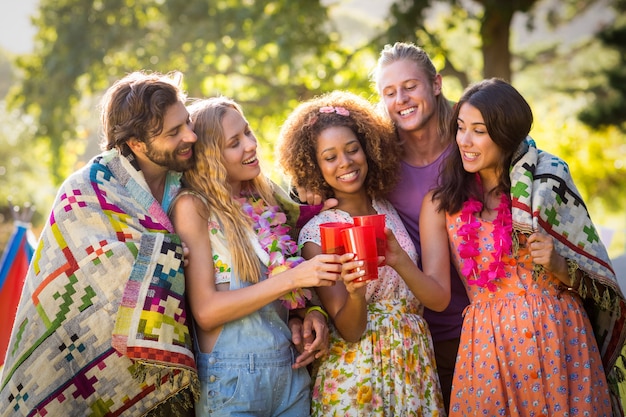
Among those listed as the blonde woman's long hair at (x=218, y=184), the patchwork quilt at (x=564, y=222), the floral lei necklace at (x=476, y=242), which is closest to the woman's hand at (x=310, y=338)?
the blonde woman's long hair at (x=218, y=184)

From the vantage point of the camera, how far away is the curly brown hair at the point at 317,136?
349 cm

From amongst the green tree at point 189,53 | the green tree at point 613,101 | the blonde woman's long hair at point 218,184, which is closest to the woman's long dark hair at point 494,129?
the blonde woman's long hair at point 218,184

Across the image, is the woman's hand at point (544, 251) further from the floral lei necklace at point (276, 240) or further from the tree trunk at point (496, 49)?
the tree trunk at point (496, 49)

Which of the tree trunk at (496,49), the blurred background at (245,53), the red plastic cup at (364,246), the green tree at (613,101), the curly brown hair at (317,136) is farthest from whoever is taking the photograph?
the green tree at (613,101)

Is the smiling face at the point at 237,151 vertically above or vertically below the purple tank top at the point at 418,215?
above

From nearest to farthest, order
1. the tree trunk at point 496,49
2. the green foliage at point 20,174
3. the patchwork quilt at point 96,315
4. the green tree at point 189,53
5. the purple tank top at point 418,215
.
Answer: the patchwork quilt at point 96,315 < the purple tank top at point 418,215 < the tree trunk at point 496,49 < the green tree at point 189,53 < the green foliage at point 20,174

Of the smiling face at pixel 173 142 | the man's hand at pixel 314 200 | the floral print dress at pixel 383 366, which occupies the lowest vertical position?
the floral print dress at pixel 383 366

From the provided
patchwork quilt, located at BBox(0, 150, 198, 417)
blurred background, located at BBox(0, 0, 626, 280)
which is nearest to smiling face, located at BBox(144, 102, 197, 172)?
patchwork quilt, located at BBox(0, 150, 198, 417)

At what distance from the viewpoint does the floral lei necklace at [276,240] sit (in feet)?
10.1

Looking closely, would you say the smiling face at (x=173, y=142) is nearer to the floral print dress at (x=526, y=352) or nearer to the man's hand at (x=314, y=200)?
the man's hand at (x=314, y=200)

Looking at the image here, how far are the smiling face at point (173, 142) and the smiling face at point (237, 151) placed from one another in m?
0.16

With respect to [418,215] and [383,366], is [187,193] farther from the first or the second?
[418,215]

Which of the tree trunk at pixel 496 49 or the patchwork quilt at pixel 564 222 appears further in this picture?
the tree trunk at pixel 496 49

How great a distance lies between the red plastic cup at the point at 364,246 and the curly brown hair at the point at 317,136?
3.00 feet
